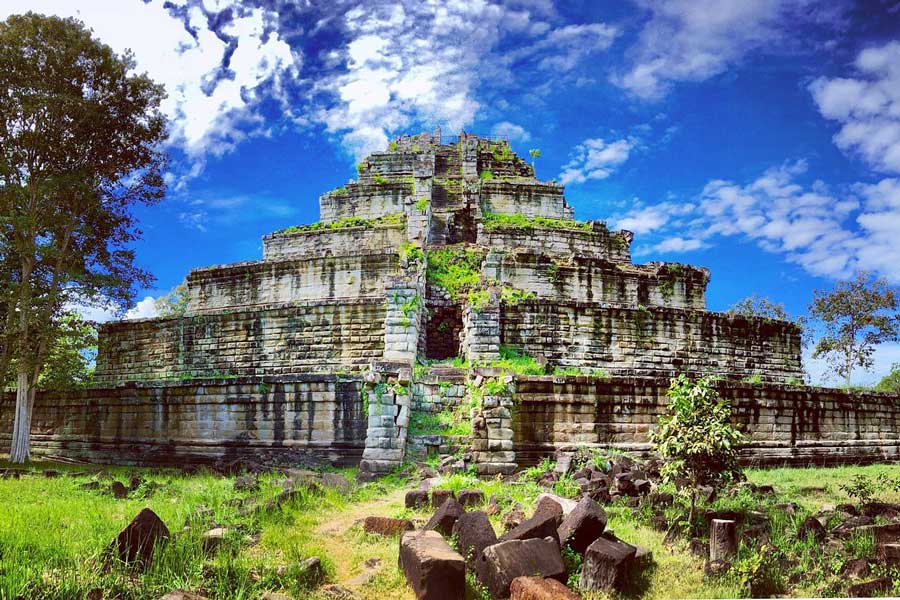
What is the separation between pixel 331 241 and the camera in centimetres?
2192

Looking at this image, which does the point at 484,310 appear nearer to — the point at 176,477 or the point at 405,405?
the point at 405,405

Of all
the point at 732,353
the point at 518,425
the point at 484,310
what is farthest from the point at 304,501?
the point at 732,353

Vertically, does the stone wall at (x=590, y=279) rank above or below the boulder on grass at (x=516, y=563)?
above

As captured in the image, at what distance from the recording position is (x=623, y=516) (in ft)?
23.3

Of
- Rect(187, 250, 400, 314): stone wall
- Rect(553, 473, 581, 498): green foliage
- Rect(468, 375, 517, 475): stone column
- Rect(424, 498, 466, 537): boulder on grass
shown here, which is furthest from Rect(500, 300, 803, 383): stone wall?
Rect(424, 498, 466, 537): boulder on grass

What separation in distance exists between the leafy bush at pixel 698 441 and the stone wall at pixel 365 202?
1835 cm

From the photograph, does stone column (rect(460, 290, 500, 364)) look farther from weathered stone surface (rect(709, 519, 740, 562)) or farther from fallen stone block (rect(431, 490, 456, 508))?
weathered stone surface (rect(709, 519, 740, 562))

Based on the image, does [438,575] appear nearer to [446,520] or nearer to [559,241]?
[446,520]

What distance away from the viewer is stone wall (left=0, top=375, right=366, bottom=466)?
38.8 feet

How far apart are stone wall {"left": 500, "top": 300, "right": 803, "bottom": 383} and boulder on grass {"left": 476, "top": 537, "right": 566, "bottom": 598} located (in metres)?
10.9

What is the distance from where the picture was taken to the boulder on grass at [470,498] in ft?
25.0

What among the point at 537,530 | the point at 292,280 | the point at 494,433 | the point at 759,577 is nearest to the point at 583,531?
the point at 537,530

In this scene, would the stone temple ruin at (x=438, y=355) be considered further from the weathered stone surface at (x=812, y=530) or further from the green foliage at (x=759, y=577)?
the green foliage at (x=759, y=577)

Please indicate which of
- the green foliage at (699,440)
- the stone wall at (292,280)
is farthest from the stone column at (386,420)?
the stone wall at (292,280)
